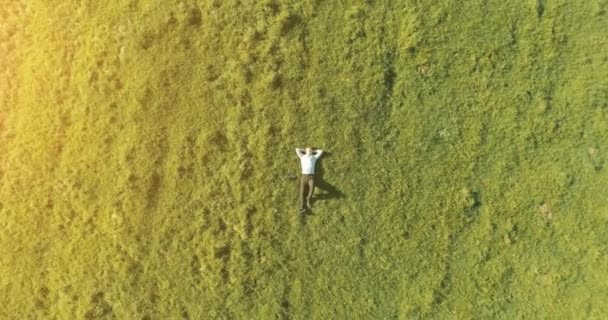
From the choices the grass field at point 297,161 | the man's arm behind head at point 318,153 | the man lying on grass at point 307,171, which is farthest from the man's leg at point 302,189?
the man's arm behind head at point 318,153

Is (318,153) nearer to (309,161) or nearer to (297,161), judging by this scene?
(309,161)

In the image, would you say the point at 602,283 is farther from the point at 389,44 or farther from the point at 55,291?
the point at 55,291

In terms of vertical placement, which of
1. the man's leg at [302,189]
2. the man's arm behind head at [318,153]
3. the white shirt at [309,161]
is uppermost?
the man's arm behind head at [318,153]

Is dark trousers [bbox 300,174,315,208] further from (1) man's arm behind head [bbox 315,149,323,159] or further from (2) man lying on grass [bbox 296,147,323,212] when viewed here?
(1) man's arm behind head [bbox 315,149,323,159]

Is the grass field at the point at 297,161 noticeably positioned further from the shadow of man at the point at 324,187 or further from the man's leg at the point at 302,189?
the man's leg at the point at 302,189

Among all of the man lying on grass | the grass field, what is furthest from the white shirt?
the grass field

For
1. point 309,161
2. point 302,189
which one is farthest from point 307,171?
point 302,189
